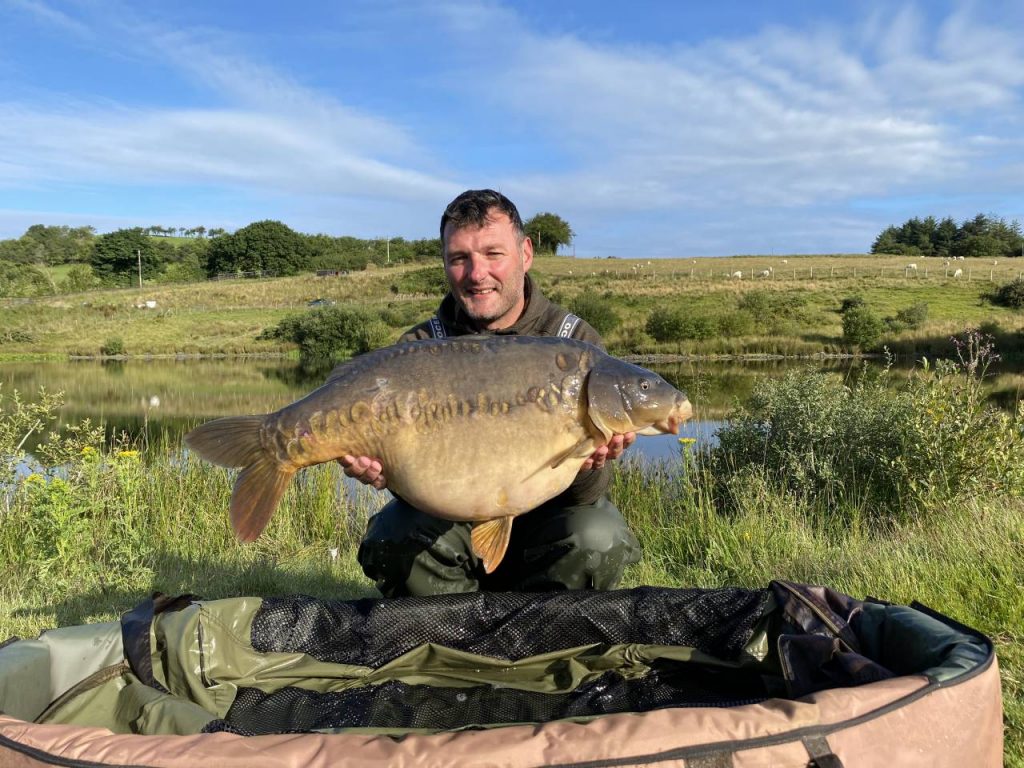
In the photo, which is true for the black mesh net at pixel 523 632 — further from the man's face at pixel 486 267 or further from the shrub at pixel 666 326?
the shrub at pixel 666 326

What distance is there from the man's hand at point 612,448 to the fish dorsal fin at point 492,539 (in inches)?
9.7

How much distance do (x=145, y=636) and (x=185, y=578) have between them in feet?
4.05

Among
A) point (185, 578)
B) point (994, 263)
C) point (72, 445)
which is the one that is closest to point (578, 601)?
point (185, 578)

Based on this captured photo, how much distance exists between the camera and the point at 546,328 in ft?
7.27

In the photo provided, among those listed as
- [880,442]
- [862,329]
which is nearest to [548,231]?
[862,329]

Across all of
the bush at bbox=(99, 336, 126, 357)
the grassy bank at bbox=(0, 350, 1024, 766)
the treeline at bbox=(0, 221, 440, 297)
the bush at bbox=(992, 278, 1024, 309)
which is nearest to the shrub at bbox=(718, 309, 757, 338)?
the bush at bbox=(992, 278, 1024, 309)

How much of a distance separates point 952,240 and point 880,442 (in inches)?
2269

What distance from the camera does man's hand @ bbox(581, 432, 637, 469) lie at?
169 cm

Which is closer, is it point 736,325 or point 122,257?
point 736,325

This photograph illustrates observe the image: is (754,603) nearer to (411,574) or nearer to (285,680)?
(411,574)

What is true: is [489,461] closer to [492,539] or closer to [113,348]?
[492,539]

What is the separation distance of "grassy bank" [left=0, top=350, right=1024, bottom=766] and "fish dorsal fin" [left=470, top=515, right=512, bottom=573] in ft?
3.52

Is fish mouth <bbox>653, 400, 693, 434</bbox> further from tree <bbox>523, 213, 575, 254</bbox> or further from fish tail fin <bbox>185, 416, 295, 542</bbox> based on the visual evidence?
tree <bbox>523, 213, 575, 254</bbox>

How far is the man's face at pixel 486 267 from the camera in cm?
208
